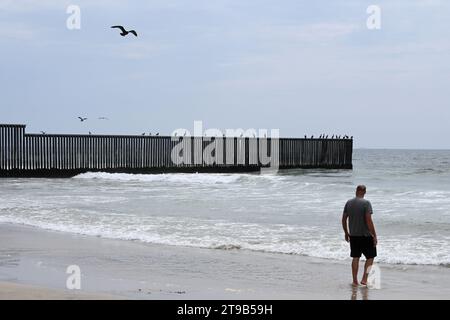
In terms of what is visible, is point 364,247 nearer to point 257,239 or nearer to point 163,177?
point 257,239

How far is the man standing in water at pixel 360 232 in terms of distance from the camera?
30.9 feet

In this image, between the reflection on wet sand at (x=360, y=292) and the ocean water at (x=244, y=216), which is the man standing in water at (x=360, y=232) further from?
the ocean water at (x=244, y=216)

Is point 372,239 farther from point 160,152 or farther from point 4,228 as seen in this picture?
point 160,152

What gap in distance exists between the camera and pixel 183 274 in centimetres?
998

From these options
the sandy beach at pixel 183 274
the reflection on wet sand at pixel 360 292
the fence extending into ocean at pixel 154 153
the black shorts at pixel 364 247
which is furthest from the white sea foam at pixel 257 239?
the fence extending into ocean at pixel 154 153

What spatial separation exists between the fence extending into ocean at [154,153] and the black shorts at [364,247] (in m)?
30.2

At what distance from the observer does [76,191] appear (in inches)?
1097

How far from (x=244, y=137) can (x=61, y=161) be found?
12644 millimetres

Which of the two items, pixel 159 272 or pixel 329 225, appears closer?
pixel 159 272

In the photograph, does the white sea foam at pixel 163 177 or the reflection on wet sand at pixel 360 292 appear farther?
→ the white sea foam at pixel 163 177

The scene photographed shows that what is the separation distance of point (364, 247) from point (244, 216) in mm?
8988

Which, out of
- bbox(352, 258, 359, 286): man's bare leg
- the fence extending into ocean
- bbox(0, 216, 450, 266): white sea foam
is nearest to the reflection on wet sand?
bbox(352, 258, 359, 286): man's bare leg

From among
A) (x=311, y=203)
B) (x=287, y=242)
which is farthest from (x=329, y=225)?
(x=311, y=203)

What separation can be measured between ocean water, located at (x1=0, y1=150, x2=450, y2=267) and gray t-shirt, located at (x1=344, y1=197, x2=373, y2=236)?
7.65 ft
